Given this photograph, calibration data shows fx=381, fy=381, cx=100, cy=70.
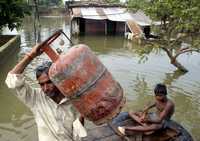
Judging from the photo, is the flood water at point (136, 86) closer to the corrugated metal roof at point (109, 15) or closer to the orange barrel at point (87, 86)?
the orange barrel at point (87, 86)

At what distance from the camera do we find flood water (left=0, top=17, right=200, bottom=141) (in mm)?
9461

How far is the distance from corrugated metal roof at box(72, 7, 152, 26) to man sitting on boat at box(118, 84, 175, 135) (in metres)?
21.2

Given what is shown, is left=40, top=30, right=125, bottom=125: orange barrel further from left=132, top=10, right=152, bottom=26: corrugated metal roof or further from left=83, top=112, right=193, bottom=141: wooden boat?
left=132, top=10, right=152, bottom=26: corrugated metal roof

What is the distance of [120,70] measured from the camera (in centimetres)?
1595

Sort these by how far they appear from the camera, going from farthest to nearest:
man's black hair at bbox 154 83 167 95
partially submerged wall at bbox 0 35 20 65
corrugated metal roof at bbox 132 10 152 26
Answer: corrugated metal roof at bbox 132 10 152 26 < partially submerged wall at bbox 0 35 20 65 < man's black hair at bbox 154 83 167 95

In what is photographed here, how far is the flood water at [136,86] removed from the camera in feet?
31.0

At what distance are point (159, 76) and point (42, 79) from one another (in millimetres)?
12014

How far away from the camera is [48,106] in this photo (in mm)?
3459

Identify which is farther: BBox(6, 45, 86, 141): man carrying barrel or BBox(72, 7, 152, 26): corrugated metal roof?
BBox(72, 7, 152, 26): corrugated metal roof

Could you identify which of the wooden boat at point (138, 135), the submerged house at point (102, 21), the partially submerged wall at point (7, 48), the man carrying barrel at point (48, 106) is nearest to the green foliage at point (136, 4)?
the partially submerged wall at point (7, 48)

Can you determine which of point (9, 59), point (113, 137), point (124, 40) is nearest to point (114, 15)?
point (124, 40)

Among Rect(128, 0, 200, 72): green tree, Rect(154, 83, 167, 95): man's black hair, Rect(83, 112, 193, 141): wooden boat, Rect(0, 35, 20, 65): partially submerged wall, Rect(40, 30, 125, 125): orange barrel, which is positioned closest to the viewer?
Rect(40, 30, 125, 125): orange barrel

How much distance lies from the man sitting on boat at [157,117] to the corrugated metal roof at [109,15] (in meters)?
21.2

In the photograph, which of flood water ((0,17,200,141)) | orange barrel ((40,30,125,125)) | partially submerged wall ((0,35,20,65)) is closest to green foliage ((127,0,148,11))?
flood water ((0,17,200,141))
